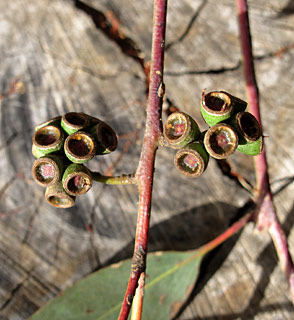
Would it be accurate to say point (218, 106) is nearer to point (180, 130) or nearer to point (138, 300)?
point (180, 130)

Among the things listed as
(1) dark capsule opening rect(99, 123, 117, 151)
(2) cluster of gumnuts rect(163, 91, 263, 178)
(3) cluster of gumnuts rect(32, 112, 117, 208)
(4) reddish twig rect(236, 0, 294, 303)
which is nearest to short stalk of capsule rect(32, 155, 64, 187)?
(3) cluster of gumnuts rect(32, 112, 117, 208)

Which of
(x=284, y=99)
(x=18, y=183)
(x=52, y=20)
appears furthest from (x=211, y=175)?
(x=52, y=20)

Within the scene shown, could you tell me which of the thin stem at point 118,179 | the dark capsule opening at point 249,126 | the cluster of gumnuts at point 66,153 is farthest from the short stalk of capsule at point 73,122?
the dark capsule opening at point 249,126

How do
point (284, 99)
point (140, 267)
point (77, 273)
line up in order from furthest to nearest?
point (284, 99) → point (77, 273) → point (140, 267)

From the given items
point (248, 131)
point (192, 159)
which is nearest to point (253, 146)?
point (248, 131)

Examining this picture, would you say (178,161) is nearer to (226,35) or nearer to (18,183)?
(18,183)
